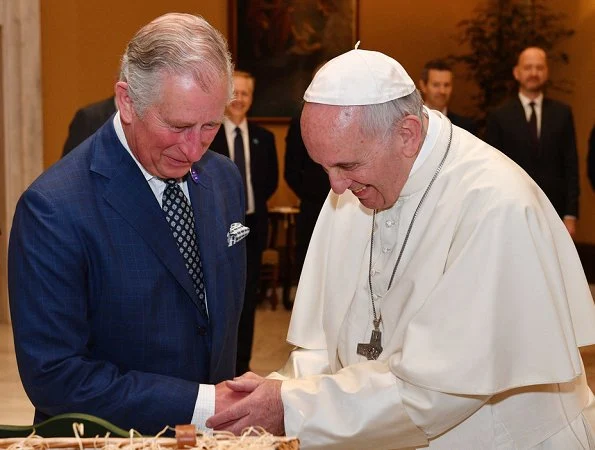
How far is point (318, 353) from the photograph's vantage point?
10.00 ft

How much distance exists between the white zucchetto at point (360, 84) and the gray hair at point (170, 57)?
0.88 ft

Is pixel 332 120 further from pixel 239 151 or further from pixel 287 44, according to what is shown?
pixel 287 44

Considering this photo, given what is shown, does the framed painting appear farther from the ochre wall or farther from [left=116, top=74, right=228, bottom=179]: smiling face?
[left=116, top=74, right=228, bottom=179]: smiling face

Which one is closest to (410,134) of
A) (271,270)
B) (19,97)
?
(19,97)

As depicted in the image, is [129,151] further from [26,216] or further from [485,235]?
[485,235]

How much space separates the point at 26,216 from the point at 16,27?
7242 mm

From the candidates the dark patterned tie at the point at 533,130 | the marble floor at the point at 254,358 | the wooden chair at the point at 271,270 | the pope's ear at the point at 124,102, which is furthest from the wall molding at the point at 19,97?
the pope's ear at the point at 124,102

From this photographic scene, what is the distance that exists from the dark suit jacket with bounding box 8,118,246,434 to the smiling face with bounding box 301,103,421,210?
1.36 ft

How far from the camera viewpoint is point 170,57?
245 cm

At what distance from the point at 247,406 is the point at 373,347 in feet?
1.33

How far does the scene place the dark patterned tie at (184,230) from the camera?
106 inches

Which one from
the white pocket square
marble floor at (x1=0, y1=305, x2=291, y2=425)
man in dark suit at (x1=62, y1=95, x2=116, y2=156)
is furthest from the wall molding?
the white pocket square

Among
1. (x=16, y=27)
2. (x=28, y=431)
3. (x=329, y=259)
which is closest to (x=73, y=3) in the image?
(x=16, y=27)

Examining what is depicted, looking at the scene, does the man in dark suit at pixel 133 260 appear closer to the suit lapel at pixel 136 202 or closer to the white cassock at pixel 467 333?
the suit lapel at pixel 136 202
